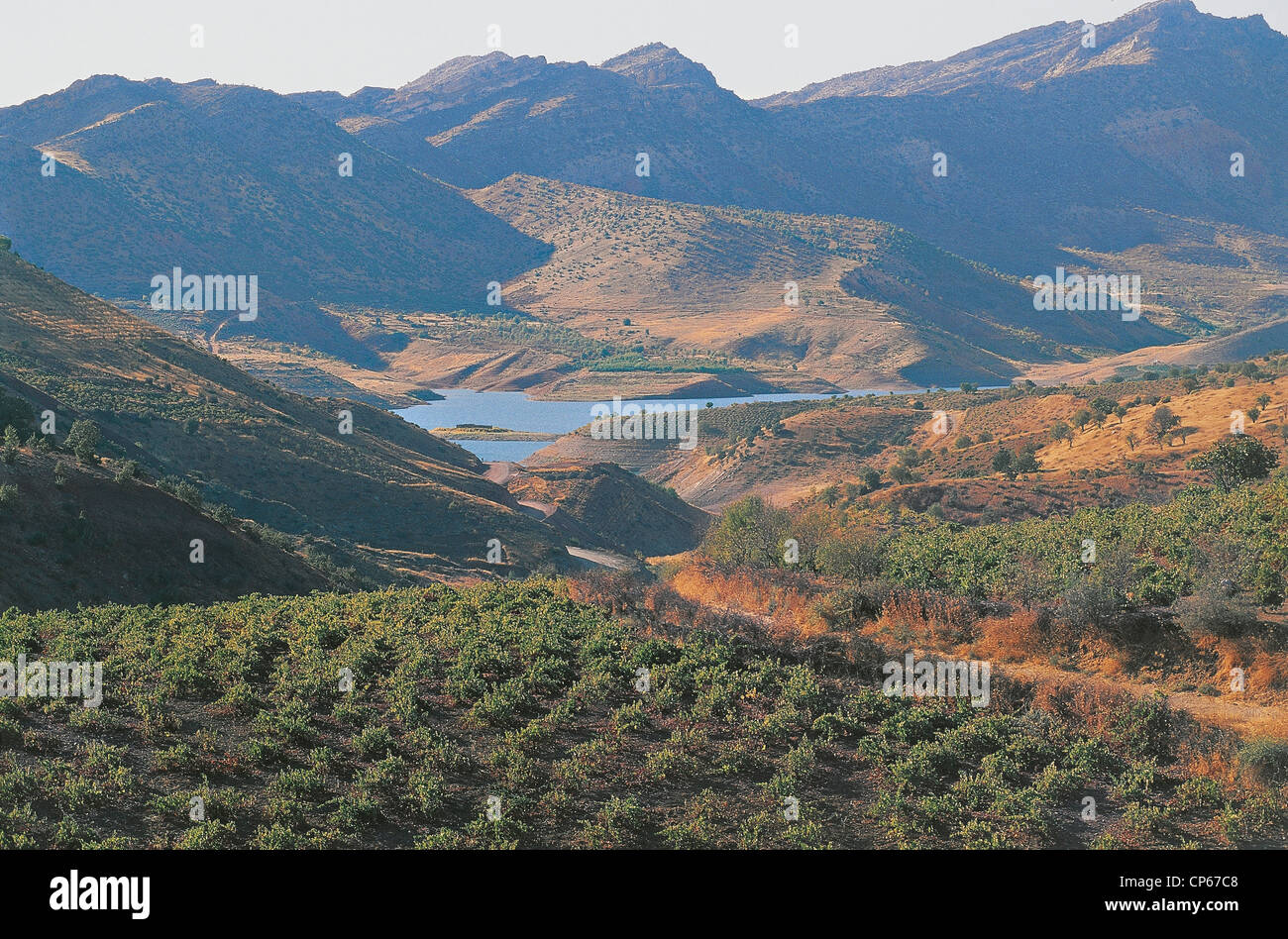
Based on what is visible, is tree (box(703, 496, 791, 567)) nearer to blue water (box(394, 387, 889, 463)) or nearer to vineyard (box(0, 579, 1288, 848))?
vineyard (box(0, 579, 1288, 848))

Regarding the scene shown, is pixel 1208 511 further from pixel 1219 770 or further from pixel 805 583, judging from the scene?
pixel 1219 770

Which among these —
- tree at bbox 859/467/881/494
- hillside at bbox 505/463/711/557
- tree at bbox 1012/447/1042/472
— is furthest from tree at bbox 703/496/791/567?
hillside at bbox 505/463/711/557

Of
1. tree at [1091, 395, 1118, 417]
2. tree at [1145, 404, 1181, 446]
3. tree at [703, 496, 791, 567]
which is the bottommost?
tree at [703, 496, 791, 567]

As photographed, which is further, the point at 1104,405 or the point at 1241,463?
the point at 1104,405

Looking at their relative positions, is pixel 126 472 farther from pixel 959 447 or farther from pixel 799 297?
pixel 799 297

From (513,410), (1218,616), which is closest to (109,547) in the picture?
(1218,616)

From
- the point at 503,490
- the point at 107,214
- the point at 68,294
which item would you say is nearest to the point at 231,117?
the point at 107,214

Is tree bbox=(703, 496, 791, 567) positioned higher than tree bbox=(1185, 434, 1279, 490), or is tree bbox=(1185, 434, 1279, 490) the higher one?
tree bbox=(1185, 434, 1279, 490)
